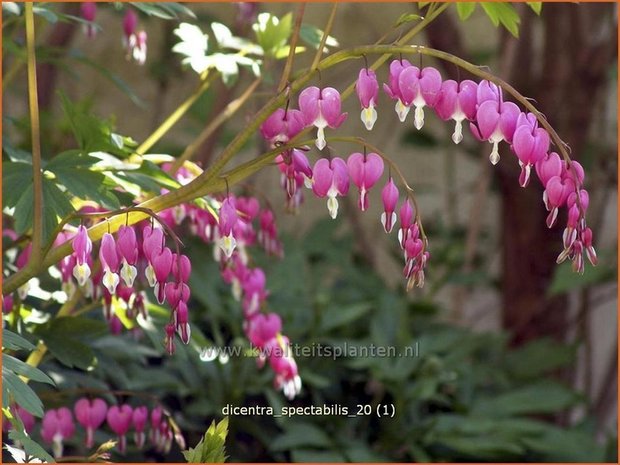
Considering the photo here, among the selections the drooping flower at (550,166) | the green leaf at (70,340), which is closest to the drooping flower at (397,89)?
the drooping flower at (550,166)

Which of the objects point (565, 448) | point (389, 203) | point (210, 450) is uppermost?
point (389, 203)

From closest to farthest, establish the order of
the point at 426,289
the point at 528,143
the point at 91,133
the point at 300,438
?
the point at 528,143 → the point at 91,133 → the point at 300,438 → the point at 426,289

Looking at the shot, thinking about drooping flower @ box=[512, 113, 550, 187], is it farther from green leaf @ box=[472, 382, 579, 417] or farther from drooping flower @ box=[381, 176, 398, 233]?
green leaf @ box=[472, 382, 579, 417]

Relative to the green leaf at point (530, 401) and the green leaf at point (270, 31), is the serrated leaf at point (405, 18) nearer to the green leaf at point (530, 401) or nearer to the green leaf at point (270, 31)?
the green leaf at point (270, 31)

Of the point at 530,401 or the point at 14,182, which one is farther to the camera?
the point at 530,401

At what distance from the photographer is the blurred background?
5.64 ft

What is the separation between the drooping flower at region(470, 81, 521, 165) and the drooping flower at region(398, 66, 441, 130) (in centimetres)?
4

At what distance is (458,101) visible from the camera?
2.86 ft

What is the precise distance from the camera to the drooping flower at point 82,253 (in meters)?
0.87

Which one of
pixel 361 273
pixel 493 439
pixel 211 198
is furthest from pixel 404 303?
pixel 211 198

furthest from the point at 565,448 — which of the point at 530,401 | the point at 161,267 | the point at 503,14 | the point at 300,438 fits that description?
the point at 161,267

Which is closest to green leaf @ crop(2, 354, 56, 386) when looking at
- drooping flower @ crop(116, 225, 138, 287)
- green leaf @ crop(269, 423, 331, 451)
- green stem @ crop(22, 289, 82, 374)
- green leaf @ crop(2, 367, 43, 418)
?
green leaf @ crop(2, 367, 43, 418)

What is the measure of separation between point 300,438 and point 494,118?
92 cm

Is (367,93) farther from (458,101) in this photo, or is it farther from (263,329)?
(263,329)
